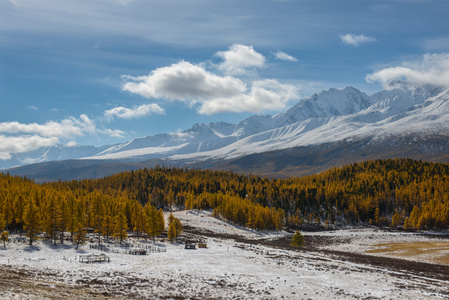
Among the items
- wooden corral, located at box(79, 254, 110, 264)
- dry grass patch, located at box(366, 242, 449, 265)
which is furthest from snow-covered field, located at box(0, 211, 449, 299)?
dry grass patch, located at box(366, 242, 449, 265)

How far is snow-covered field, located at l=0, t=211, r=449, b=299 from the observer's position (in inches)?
1309

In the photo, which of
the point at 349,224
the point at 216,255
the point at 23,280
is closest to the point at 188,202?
the point at 349,224

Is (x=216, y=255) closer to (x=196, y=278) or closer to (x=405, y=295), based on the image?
(x=196, y=278)

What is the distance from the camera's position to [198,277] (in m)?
41.5

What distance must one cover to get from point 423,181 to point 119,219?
602 feet

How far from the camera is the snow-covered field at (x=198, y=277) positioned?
3325 centimetres

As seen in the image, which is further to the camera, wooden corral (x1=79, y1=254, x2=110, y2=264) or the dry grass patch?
the dry grass patch

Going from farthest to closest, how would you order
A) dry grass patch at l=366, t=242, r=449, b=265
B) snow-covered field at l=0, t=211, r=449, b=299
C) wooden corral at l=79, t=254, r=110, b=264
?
dry grass patch at l=366, t=242, r=449, b=265
wooden corral at l=79, t=254, r=110, b=264
snow-covered field at l=0, t=211, r=449, b=299

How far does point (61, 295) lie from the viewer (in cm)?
2880

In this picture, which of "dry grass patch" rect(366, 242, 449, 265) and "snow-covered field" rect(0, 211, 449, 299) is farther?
"dry grass patch" rect(366, 242, 449, 265)

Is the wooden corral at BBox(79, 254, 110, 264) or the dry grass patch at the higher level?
the wooden corral at BBox(79, 254, 110, 264)

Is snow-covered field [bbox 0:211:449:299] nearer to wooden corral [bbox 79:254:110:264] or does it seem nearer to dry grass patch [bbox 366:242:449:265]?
wooden corral [bbox 79:254:110:264]

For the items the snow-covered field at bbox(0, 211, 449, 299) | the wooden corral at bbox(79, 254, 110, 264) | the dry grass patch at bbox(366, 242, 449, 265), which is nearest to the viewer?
the snow-covered field at bbox(0, 211, 449, 299)

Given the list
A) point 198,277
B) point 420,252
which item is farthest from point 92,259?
point 420,252
